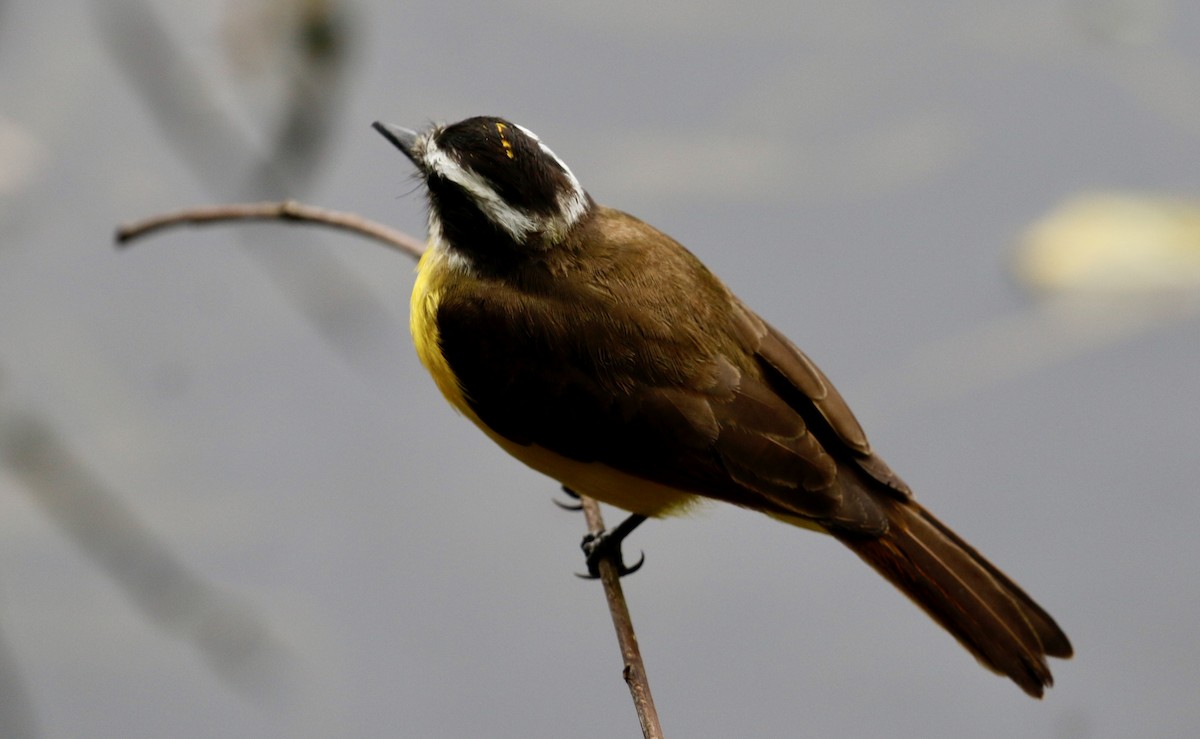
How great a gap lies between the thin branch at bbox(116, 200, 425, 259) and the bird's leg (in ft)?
3.88

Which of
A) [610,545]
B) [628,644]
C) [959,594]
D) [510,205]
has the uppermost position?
[510,205]

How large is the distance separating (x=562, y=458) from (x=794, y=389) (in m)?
0.80

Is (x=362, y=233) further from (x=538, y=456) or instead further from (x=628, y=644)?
(x=628, y=644)

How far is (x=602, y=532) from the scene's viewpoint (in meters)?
5.61

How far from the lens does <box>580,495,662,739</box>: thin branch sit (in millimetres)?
4137

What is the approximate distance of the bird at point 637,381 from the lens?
16.3 ft

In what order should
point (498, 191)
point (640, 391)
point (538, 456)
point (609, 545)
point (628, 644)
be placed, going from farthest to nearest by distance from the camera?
point (609, 545), point (538, 456), point (498, 191), point (640, 391), point (628, 644)

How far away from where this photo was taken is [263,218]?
5.25 m

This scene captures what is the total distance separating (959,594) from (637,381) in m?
1.30

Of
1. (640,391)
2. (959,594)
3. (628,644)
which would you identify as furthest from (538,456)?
(959,594)

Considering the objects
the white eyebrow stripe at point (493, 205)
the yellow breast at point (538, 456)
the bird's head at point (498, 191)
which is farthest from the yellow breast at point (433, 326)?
the white eyebrow stripe at point (493, 205)

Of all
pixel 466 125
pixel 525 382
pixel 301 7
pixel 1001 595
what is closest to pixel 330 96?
pixel 301 7

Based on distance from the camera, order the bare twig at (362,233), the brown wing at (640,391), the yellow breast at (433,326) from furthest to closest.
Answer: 1. the yellow breast at (433,326)
2. the brown wing at (640,391)
3. the bare twig at (362,233)

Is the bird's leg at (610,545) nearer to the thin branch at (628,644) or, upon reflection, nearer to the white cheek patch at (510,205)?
the thin branch at (628,644)
